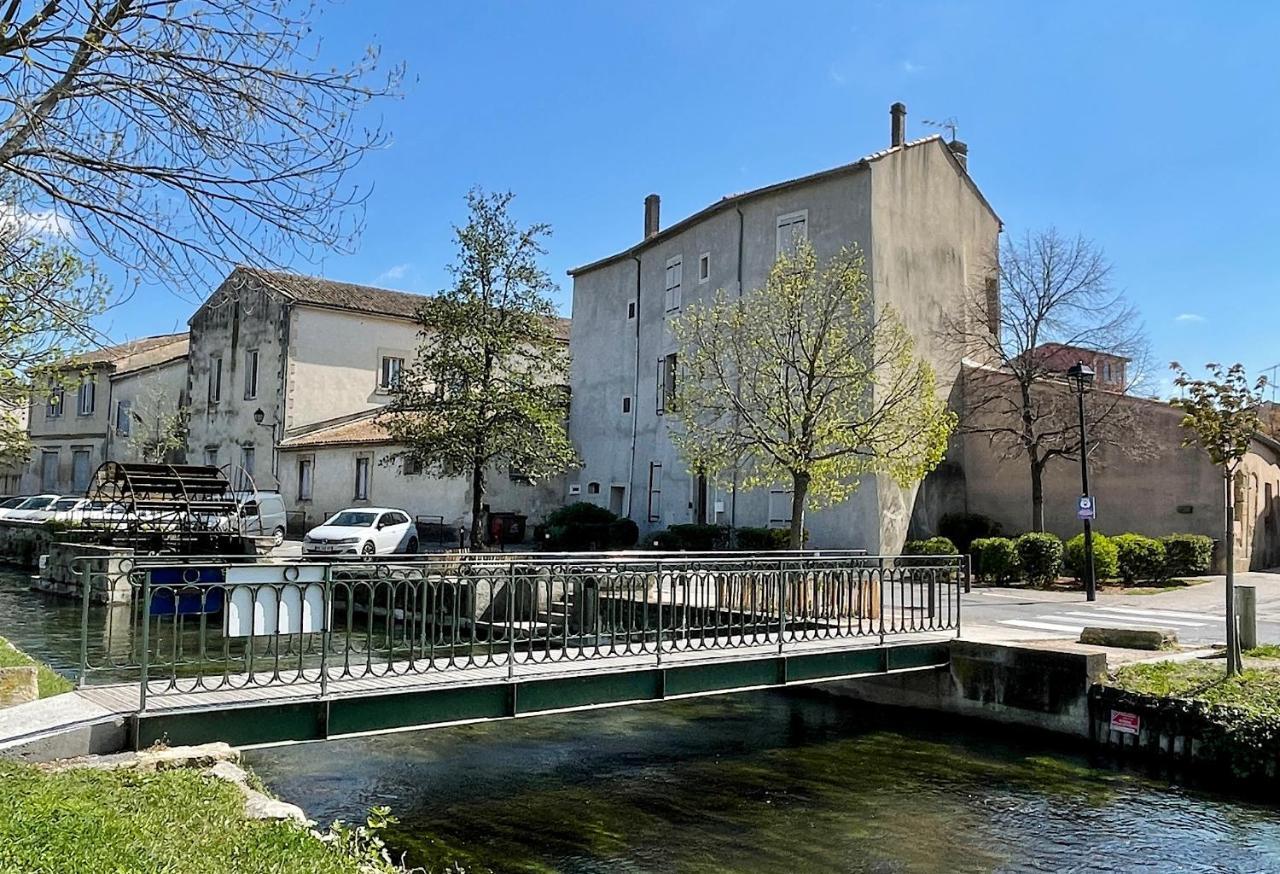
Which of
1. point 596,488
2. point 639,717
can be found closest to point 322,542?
point 596,488

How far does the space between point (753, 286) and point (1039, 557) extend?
10894mm

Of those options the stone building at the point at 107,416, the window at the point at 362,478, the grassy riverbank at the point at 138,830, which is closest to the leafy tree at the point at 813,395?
the grassy riverbank at the point at 138,830

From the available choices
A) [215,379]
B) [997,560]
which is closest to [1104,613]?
[997,560]

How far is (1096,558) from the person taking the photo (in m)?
23.2

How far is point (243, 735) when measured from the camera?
26.2 ft

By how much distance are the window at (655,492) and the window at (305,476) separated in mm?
14417

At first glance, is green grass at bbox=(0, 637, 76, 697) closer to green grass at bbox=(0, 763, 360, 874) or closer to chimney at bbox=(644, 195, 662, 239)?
green grass at bbox=(0, 763, 360, 874)

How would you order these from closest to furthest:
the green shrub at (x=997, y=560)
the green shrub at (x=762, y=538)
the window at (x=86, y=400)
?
the green shrub at (x=997, y=560)
the green shrub at (x=762, y=538)
the window at (x=86, y=400)

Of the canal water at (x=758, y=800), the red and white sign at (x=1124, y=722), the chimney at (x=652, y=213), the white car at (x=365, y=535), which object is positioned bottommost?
the canal water at (x=758, y=800)

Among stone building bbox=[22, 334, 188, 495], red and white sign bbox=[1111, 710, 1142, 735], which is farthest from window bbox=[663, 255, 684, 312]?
stone building bbox=[22, 334, 188, 495]

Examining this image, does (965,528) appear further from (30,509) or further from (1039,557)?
(30,509)

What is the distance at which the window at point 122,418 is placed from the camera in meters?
47.8

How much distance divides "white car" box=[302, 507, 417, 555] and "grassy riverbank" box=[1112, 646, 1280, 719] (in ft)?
59.1

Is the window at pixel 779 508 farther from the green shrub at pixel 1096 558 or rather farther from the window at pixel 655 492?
the green shrub at pixel 1096 558
